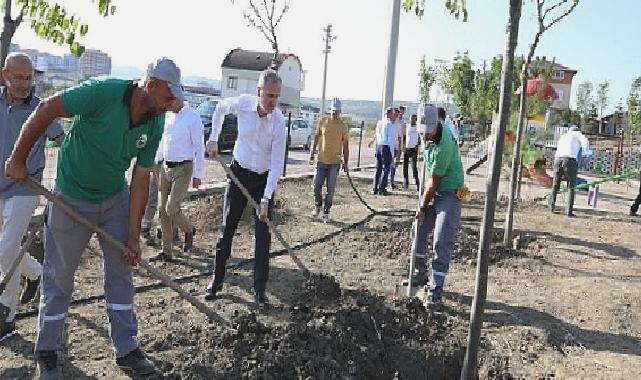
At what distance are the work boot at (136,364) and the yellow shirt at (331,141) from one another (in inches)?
236

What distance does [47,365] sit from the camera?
381 centimetres

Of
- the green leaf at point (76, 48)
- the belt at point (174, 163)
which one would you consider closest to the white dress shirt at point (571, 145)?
the belt at point (174, 163)

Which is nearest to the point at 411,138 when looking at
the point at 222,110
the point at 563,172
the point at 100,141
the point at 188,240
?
the point at 563,172

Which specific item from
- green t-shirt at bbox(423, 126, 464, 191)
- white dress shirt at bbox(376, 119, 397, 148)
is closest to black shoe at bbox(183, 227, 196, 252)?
green t-shirt at bbox(423, 126, 464, 191)

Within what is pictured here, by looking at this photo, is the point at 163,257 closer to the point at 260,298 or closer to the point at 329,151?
the point at 260,298

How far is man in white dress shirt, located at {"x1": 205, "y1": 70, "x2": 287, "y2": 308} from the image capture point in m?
5.28

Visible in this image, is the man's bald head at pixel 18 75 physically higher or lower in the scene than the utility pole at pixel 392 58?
lower

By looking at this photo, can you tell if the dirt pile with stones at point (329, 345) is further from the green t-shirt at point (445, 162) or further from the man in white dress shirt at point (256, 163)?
the green t-shirt at point (445, 162)

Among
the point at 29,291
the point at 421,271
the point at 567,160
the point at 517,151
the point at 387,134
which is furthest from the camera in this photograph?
the point at 387,134

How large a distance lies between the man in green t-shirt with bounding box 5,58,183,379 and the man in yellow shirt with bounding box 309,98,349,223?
5831mm

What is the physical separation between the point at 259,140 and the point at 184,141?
1.82 meters

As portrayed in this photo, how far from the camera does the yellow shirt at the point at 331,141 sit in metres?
9.69

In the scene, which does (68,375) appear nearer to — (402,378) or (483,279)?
(402,378)

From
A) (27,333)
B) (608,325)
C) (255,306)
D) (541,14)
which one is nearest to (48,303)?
(27,333)
